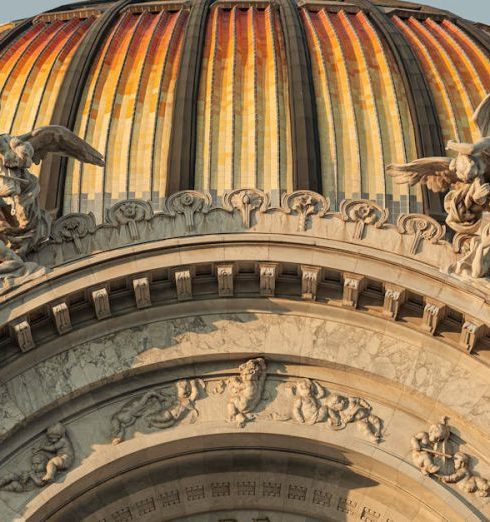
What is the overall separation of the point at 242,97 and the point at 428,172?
1158 cm

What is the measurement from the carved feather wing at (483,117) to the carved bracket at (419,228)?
2.29 meters

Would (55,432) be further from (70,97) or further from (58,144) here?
(70,97)

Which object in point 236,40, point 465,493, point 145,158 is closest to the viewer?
point 465,493

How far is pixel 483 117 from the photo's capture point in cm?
3234

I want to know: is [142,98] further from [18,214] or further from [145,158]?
[18,214]

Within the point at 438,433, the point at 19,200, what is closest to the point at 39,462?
the point at 19,200

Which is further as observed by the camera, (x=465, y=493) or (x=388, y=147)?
(x=388, y=147)

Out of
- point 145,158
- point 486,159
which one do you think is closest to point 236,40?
point 145,158

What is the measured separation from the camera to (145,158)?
136 ft

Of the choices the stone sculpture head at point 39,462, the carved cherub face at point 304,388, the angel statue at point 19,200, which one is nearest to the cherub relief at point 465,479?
the carved cherub face at point 304,388

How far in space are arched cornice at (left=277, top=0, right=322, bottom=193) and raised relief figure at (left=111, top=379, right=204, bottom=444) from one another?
1008cm

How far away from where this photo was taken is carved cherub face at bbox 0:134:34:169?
3100 centimetres

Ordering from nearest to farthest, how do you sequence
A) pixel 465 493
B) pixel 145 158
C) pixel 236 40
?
pixel 465 493
pixel 145 158
pixel 236 40

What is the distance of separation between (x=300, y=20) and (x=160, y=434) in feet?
60.1
